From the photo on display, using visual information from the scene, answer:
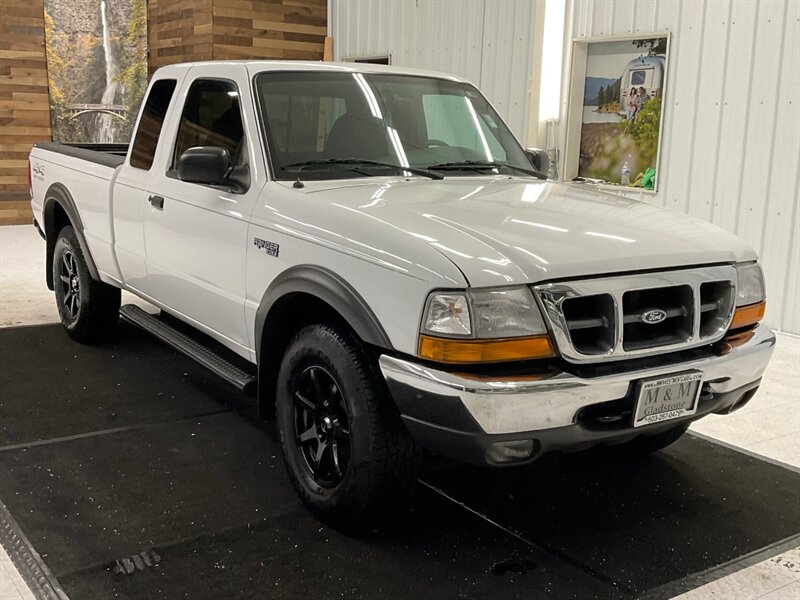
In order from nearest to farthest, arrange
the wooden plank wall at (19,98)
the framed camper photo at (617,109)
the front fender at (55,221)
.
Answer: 1. the front fender at (55,221)
2. the framed camper photo at (617,109)
3. the wooden plank wall at (19,98)

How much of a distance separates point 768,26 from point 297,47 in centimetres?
712

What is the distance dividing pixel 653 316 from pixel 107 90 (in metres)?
10.8

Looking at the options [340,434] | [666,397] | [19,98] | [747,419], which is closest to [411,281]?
[340,434]

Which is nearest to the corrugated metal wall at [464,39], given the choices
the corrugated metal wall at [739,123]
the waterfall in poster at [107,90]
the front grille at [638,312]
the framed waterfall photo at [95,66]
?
the corrugated metal wall at [739,123]

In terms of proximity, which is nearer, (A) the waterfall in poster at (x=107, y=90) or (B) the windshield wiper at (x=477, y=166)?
(B) the windshield wiper at (x=477, y=166)

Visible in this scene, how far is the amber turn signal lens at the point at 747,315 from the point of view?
308cm

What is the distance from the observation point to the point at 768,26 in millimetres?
6430

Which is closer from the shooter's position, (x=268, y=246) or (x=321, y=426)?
(x=321, y=426)

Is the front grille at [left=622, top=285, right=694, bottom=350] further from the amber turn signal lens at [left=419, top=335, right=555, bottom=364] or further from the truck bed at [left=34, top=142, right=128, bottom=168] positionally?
the truck bed at [left=34, top=142, right=128, bottom=168]

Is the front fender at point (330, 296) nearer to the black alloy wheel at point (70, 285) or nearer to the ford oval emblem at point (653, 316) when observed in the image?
the ford oval emblem at point (653, 316)

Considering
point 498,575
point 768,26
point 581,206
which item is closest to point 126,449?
point 498,575

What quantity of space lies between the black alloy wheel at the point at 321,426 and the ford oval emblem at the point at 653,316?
3.46 feet

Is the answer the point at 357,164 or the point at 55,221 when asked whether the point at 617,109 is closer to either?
the point at 357,164

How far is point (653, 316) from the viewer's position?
2791 millimetres
